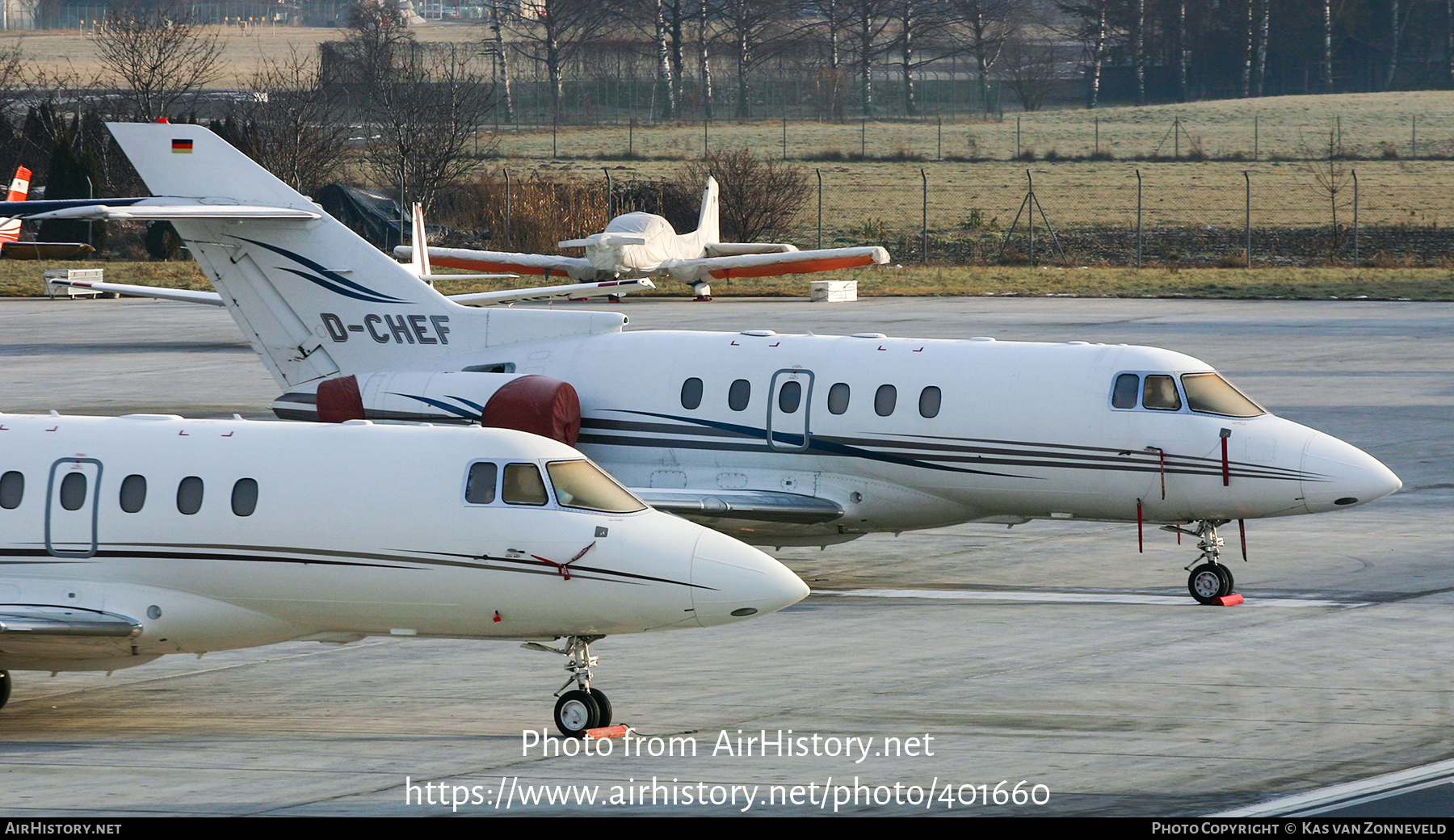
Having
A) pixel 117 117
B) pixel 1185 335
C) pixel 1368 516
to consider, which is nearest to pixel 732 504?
pixel 1368 516

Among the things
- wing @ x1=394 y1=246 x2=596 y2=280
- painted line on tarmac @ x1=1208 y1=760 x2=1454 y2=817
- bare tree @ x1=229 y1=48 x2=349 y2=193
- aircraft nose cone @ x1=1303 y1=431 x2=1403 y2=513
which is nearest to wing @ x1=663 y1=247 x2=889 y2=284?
wing @ x1=394 y1=246 x2=596 y2=280

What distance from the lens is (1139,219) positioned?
2499 inches

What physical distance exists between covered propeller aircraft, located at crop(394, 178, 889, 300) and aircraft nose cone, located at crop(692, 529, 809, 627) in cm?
4130

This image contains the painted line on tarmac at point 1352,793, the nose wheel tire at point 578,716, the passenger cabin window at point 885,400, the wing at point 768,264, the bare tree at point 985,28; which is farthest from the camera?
the bare tree at point 985,28

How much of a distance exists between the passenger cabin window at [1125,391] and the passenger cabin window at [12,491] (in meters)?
11.9

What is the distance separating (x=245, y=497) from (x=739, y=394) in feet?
27.4

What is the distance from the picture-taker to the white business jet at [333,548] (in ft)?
46.5

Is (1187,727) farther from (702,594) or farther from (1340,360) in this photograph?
(1340,360)

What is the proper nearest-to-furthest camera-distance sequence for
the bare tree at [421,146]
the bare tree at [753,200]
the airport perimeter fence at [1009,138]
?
1. the bare tree at [753,200]
2. the bare tree at [421,146]
3. the airport perimeter fence at [1009,138]

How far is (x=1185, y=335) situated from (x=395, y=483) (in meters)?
35.4

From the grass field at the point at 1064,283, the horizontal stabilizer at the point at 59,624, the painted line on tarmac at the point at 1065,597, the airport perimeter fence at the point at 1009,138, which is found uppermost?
the airport perimeter fence at the point at 1009,138

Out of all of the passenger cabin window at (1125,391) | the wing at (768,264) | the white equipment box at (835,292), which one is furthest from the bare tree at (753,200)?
the passenger cabin window at (1125,391)

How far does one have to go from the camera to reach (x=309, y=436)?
15.2 meters

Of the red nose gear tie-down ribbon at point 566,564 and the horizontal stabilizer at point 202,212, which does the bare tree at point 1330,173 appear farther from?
the red nose gear tie-down ribbon at point 566,564
